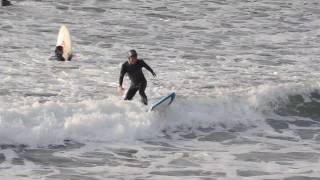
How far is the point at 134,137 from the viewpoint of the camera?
13.0 metres

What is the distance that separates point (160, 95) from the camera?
1608 cm

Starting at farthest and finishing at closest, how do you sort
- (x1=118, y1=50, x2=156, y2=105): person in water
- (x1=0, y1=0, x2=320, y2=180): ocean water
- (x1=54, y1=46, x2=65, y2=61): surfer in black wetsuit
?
1. (x1=54, y1=46, x2=65, y2=61): surfer in black wetsuit
2. (x1=118, y1=50, x2=156, y2=105): person in water
3. (x1=0, y1=0, x2=320, y2=180): ocean water

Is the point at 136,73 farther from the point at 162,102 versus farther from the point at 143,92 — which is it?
the point at 162,102

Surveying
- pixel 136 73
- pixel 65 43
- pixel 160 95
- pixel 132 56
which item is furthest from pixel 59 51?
pixel 132 56

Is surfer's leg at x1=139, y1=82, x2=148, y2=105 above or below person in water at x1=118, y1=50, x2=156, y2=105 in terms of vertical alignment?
below

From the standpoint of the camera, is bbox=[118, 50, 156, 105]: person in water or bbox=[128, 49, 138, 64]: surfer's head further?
bbox=[118, 50, 156, 105]: person in water

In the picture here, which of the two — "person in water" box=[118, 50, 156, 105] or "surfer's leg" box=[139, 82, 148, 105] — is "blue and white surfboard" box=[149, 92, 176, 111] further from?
"person in water" box=[118, 50, 156, 105]

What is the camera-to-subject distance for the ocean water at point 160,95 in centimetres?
1127

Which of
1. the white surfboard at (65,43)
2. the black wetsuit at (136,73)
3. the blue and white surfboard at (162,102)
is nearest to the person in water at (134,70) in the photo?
the black wetsuit at (136,73)

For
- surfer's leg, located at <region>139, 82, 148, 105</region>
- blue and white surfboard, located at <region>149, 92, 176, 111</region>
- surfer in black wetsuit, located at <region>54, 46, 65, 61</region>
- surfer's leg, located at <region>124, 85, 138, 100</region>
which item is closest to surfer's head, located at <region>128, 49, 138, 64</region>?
surfer's leg, located at <region>139, 82, 148, 105</region>

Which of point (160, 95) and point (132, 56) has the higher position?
point (132, 56)

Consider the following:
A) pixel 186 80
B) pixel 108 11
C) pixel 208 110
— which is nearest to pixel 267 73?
pixel 186 80

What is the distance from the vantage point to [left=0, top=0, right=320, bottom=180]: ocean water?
11.3 metres

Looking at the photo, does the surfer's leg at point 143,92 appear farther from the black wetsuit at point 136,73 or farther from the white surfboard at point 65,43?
the white surfboard at point 65,43
